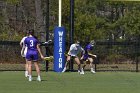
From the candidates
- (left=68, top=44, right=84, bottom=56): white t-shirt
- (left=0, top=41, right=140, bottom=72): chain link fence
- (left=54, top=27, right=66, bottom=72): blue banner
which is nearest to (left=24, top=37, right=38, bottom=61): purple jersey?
(left=68, top=44, right=84, bottom=56): white t-shirt

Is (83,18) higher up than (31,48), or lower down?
higher up

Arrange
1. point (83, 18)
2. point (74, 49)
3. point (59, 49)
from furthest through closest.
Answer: point (83, 18), point (59, 49), point (74, 49)

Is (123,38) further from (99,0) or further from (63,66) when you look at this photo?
(63,66)

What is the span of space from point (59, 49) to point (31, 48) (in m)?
6.98

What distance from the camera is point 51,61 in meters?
26.6

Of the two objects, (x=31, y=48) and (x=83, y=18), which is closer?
(x=31, y=48)

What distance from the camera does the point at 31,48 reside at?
18.8 metres

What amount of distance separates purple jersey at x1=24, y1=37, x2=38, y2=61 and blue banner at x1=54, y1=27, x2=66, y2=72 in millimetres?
6808

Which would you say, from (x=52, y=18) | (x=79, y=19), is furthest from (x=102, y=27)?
(x=52, y=18)

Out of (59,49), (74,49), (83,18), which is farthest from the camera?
(83,18)

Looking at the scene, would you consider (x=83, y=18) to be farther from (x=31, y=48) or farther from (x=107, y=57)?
(x=31, y=48)

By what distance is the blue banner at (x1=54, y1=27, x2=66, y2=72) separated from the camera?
25578 millimetres

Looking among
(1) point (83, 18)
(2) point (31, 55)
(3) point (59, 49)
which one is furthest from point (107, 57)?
(2) point (31, 55)

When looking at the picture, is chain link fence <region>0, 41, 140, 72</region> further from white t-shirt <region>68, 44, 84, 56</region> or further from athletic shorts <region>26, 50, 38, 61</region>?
athletic shorts <region>26, 50, 38, 61</region>
